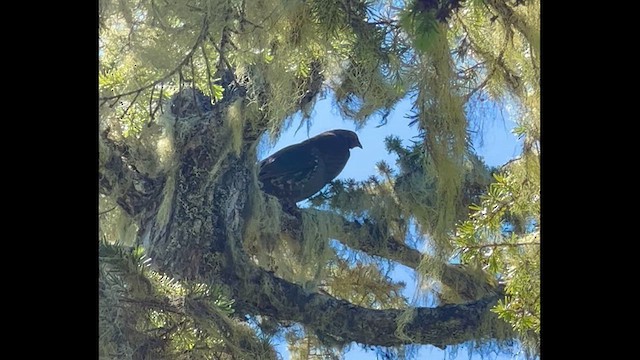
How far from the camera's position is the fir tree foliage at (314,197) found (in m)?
0.94

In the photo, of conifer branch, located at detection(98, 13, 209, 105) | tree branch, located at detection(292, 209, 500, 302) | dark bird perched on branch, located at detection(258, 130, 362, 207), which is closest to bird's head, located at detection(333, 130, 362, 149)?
dark bird perched on branch, located at detection(258, 130, 362, 207)

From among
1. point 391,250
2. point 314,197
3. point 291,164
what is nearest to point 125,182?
point 291,164

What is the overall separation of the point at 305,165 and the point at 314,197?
13 cm

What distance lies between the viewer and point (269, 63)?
1096mm

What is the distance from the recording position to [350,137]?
177 centimetres

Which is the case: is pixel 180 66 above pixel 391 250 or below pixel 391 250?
below

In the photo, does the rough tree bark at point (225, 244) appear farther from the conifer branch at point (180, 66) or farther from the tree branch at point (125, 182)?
the conifer branch at point (180, 66)

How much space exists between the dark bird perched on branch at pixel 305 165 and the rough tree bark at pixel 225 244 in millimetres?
127

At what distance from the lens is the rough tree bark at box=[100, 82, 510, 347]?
1519 millimetres

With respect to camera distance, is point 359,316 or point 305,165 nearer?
point 359,316

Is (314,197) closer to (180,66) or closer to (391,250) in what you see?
(391,250)
